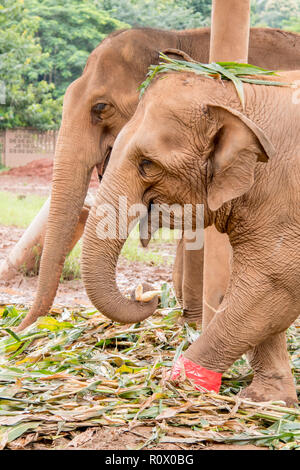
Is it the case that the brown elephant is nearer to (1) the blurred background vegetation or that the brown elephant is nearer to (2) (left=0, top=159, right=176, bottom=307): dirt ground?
(2) (left=0, top=159, right=176, bottom=307): dirt ground

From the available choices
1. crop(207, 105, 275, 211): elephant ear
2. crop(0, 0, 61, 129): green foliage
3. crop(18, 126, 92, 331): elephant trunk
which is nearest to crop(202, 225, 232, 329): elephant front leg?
crop(207, 105, 275, 211): elephant ear

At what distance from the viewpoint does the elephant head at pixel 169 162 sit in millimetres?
3307

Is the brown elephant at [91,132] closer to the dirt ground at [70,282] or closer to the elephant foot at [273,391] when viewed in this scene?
the dirt ground at [70,282]

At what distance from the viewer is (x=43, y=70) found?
23.6m

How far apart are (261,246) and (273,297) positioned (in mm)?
252

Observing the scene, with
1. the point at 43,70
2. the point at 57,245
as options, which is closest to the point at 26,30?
the point at 43,70

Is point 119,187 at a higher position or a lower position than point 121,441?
higher

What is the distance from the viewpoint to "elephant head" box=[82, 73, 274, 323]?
3.31 metres

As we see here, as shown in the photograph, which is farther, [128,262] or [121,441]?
[128,262]

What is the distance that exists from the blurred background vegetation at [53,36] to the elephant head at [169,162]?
18.1 m

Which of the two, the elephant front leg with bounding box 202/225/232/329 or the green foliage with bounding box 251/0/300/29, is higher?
the green foliage with bounding box 251/0/300/29

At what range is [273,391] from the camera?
372 centimetres
